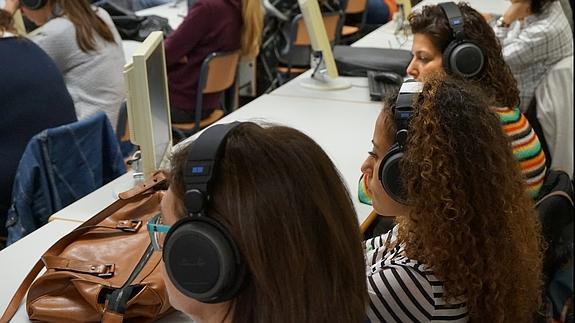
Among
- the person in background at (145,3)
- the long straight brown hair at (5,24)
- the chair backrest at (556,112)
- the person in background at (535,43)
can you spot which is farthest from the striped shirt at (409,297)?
the person in background at (145,3)

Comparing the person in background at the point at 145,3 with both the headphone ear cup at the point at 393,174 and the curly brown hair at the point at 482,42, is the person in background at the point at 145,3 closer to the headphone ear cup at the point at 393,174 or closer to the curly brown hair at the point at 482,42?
the curly brown hair at the point at 482,42

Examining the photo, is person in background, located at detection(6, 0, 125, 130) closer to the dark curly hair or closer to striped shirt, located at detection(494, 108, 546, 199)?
striped shirt, located at detection(494, 108, 546, 199)

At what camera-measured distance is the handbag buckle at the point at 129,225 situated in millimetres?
1362

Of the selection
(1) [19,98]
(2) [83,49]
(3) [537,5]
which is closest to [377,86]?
(3) [537,5]

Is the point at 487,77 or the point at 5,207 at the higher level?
the point at 487,77

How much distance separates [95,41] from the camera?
2.60 metres

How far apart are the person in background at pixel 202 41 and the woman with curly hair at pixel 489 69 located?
1.28 metres

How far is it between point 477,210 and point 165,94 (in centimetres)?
96

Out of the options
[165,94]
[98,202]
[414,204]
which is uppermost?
[414,204]

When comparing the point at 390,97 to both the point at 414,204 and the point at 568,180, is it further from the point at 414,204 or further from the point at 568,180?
the point at 568,180

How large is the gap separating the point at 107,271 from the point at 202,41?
6.88 feet

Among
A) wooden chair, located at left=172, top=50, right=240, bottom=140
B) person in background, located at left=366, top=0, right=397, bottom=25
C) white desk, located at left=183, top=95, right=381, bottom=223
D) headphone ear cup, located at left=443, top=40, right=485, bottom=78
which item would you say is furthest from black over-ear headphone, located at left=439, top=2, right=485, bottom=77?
person in background, located at left=366, top=0, right=397, bottom=25

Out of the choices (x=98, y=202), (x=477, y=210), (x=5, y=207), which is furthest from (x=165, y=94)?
(x=477, y=210)

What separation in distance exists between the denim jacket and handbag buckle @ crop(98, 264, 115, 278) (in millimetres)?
650
